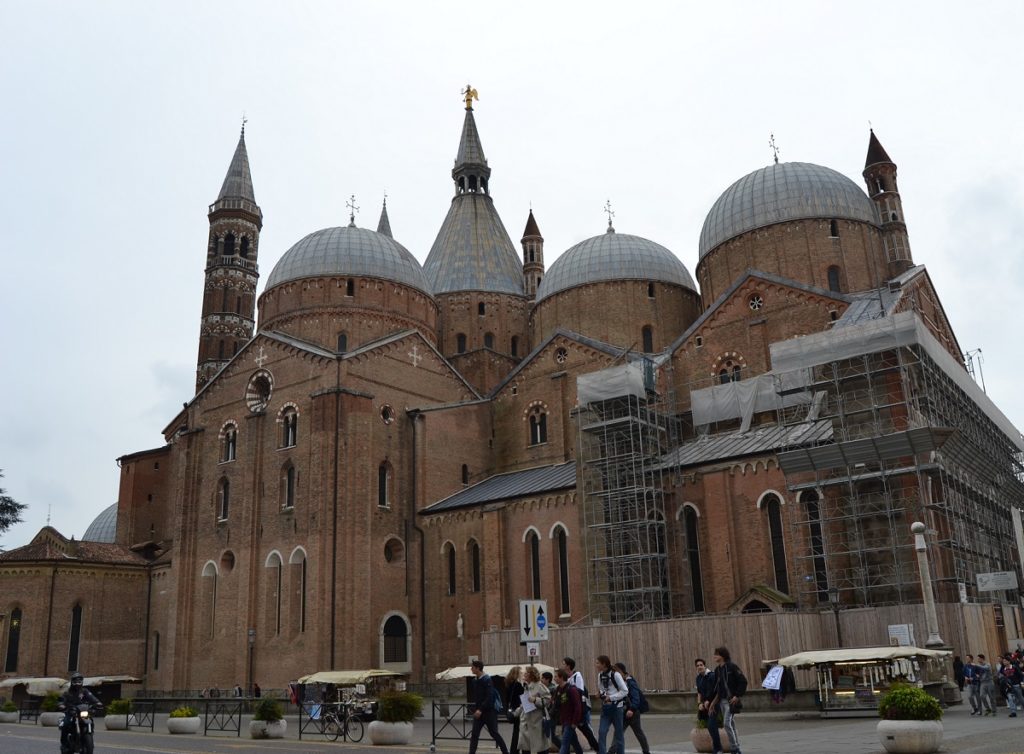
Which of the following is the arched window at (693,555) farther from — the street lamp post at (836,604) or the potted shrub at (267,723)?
the potted shrub at (267,723)

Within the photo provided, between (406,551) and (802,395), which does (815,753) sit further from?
(406,551)

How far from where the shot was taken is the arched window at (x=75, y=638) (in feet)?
133

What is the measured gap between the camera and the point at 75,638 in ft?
134

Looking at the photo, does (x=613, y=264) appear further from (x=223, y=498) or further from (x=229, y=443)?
(x=223, y=498)

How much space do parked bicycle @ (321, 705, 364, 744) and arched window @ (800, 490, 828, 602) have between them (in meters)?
13.1

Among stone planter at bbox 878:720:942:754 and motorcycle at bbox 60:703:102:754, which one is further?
motorcycle at bbox 60:703:102:754

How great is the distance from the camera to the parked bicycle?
21077 mm

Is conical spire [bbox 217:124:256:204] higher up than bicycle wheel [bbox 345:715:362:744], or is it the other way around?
conical spire [bbox 217:124:256:204]

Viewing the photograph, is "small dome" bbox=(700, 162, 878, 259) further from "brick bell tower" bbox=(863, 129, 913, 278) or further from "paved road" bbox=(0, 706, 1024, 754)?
"paved road" bbox=(0, 706, 1024, 754)

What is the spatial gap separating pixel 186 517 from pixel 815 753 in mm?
33284

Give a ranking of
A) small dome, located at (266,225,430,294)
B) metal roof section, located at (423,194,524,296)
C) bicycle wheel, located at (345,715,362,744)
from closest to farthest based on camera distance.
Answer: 1. bicycle wheel, located at (345,715,362,744)
2. small dome, located at (266,225,430,294)
3. metal roof section, located at (423,194,524,296)

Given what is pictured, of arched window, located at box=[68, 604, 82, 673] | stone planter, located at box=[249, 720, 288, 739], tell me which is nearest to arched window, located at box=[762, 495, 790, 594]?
stone planter, located at box=[249, 720, 288, 739]

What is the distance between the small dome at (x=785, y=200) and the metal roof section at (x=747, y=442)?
37.1 feet

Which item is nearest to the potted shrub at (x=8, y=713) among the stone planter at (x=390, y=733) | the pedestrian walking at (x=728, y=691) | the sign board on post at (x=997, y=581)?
the stone planter at (x=390, y=733)
